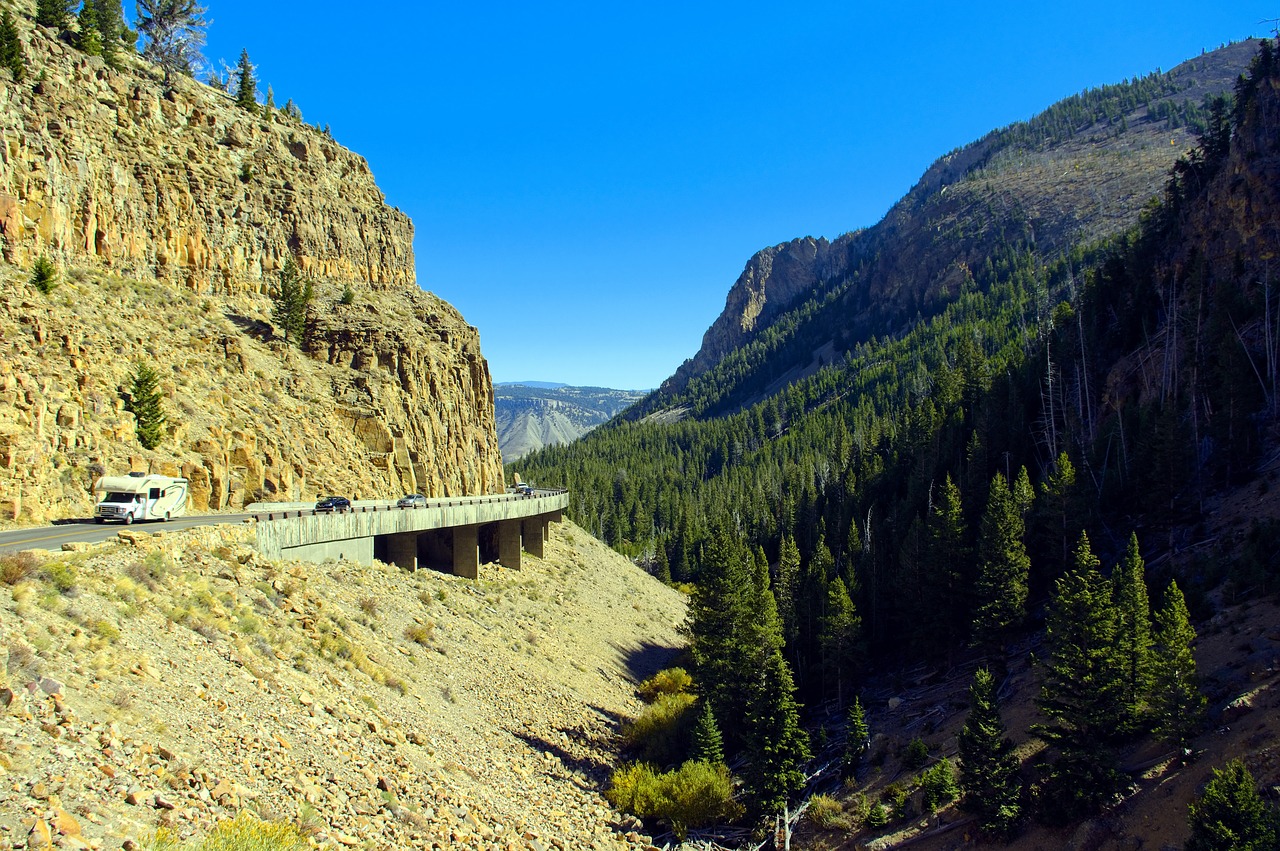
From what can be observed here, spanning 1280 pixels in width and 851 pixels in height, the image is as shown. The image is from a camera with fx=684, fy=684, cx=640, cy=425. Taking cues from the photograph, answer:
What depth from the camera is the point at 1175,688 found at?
64.5 feet

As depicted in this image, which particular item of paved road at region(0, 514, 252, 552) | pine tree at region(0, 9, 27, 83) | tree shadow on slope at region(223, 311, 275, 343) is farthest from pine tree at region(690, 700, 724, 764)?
pine tree at region(0, 9, 27, 83)

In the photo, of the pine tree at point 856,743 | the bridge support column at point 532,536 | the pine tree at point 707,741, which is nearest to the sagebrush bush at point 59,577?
the pine tree at point 707,741

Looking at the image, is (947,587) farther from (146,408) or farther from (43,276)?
(43,276)

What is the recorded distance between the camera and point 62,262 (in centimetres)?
3167

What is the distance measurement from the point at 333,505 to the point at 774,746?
71.1 ft

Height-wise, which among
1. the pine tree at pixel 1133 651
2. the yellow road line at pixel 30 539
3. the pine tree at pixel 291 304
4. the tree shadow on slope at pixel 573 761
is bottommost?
the tree shadow on slope at pixel 573 761

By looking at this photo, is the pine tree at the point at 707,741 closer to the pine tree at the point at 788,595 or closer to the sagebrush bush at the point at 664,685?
the sagebrush bush at the point at 664,685

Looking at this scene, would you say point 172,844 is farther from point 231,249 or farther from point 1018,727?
point 231,249

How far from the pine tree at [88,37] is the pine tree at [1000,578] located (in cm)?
5480

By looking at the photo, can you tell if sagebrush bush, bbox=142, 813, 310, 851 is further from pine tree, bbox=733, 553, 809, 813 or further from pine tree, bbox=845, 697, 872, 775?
pine tree, bbox=845, 697, 872, 775

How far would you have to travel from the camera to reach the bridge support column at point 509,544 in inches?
1778

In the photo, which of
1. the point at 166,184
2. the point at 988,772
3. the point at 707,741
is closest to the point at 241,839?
the point at 707,741

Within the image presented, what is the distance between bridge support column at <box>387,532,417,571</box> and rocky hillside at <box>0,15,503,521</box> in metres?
5.47

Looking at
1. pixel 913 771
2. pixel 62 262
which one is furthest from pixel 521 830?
pixel 62 262
